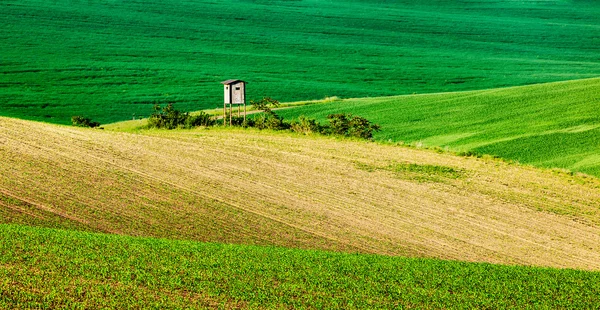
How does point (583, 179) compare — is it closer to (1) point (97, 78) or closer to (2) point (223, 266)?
(2) point (223, 266)

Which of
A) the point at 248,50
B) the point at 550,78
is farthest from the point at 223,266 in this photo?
the point at 248,50

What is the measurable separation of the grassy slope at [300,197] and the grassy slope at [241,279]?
2.30 m

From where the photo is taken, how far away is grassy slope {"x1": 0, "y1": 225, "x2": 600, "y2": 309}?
1091cm

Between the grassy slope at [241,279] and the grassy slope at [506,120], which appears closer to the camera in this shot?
the grassy slope at [241,279]

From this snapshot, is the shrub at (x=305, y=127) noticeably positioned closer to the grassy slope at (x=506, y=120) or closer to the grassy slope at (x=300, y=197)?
the grassy slope at (x=300, y=197)

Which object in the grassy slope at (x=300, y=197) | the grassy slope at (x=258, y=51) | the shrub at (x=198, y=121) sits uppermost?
the grassy slope at (x=258, y=51)

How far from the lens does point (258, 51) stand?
69438 millimetres

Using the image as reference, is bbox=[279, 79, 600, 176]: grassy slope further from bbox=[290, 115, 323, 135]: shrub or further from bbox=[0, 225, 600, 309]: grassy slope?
bbox=[0, 225, 600, 309]: grassy slope

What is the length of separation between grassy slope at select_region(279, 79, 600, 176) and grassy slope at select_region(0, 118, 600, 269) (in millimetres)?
4686

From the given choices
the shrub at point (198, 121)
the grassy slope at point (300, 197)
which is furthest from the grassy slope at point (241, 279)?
the shrub at point (198, 121)

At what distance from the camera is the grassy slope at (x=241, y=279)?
1091 cm

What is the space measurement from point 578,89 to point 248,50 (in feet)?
115

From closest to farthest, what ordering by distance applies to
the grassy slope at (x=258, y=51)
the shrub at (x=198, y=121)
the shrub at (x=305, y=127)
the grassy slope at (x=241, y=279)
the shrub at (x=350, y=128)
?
the grassy slope at (x=241, y=279), the shrub at (x=350, y=128), the shrub at (x=305, y=127), the shrub at (x=198, y=121), the grassy slope at (x=258, y=51)

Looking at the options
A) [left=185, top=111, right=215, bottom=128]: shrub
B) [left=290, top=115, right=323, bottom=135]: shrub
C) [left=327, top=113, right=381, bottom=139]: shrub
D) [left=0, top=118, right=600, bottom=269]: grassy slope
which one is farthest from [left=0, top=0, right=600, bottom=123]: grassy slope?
[left=0, top=118, right=600, bottom=269]: grassy slope
